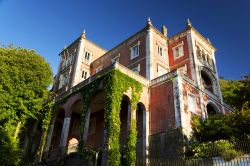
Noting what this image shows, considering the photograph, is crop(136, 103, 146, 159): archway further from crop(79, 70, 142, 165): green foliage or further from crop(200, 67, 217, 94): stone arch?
crop(200, 67, 217, 94): stone arch

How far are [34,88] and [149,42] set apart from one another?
531 inches

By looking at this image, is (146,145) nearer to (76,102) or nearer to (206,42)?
(76,102)

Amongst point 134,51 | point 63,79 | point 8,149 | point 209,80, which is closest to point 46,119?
point 8,149

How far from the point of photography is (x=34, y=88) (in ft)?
88.2

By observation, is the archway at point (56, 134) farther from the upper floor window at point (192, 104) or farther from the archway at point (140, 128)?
the upper floor window at point (192, 104)

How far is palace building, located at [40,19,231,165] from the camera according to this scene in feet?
64.6

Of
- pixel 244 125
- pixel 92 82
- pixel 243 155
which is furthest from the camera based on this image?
pixel 92 82

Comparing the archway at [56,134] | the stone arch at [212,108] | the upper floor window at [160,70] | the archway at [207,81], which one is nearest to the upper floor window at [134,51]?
the upper floor window at [160,70]

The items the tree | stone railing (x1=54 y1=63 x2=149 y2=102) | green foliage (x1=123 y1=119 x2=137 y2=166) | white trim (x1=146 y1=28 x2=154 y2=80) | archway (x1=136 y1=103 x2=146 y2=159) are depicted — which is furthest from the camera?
white trim (x1=146 y1=28 x2=154 y2=80)

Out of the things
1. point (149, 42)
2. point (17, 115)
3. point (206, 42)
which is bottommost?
point (17, 115)

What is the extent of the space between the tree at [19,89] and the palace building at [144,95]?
2.42 metres

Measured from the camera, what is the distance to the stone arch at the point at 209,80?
28650 mm

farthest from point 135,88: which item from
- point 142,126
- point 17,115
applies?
point 17,115

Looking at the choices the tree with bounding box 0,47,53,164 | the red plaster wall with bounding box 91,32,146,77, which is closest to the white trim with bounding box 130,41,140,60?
the red plaster wall with bounding box 91,32,146,77
